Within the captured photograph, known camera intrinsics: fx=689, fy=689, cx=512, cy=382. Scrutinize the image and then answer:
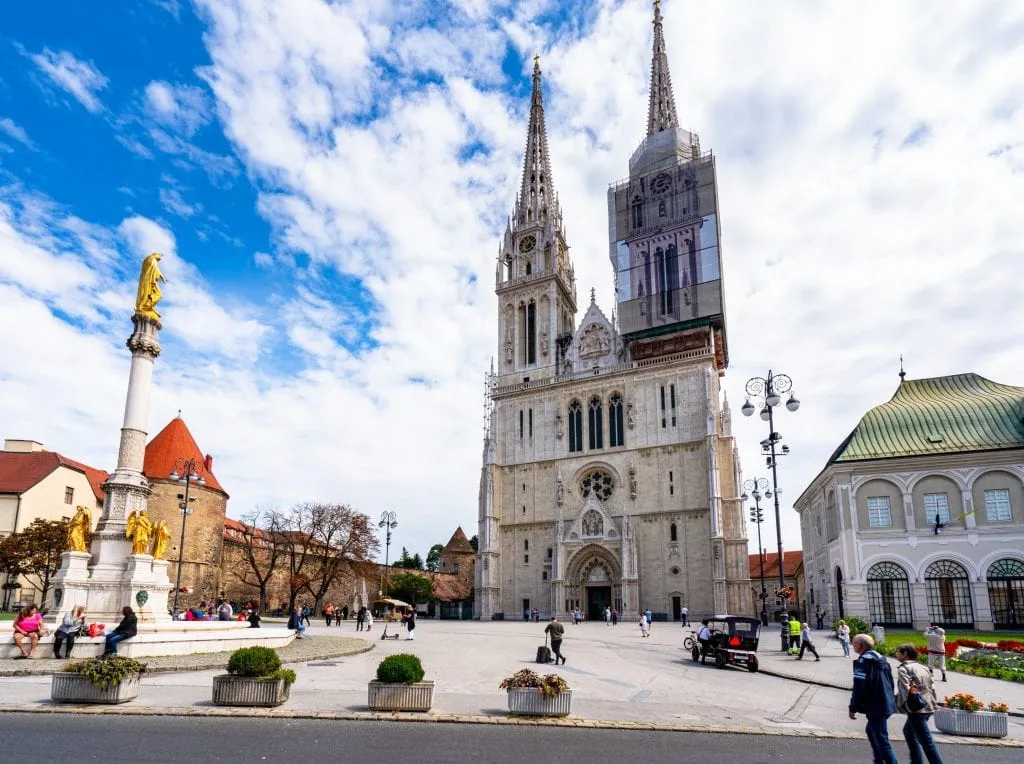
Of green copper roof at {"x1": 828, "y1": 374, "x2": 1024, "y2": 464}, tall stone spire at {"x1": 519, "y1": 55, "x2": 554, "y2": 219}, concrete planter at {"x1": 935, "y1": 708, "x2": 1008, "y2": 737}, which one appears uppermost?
tall stone spire at {"x1": 519, "y1": 55, "x2": 554, "y2": 219}

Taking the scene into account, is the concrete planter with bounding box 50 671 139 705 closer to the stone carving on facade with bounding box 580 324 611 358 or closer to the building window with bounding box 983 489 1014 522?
→ the building window with bounding box 983 489 1014 522

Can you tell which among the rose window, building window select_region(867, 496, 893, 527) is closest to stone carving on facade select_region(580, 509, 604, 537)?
the rose window

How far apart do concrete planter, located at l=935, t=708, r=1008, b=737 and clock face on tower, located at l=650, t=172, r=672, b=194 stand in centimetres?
5670

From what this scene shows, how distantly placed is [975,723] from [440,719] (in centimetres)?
820

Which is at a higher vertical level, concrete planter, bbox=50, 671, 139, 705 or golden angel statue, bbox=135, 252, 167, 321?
golden angel statue, bbox=135, 252, 167, 321

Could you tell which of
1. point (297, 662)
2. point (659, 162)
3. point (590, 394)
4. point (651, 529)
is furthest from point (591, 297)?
point (297, 662)

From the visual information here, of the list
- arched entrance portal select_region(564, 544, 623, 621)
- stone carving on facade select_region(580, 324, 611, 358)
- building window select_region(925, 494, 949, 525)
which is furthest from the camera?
stone carving on facade select_region(580, 324, 611, 358)

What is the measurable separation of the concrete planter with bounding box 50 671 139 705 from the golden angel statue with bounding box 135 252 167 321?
14.5m

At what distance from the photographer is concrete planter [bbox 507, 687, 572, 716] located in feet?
35.5

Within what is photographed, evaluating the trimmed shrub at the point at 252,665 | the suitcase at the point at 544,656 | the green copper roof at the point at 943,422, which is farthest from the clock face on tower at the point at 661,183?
the trimmed shrub at the point at 252,665

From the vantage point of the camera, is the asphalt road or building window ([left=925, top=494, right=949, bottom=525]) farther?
building window ([left=925, top=494, right=949, bottom=525])

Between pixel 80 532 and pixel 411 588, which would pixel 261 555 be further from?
pixel 80 532

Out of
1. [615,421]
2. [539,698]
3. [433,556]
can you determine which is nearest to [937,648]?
[539,698]

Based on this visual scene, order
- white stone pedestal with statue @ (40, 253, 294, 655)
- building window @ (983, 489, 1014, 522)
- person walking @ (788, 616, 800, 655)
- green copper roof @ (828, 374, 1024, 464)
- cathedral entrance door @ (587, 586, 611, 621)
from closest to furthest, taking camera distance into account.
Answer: white stone pedestal with statue @ (40, 253, 294, 655) → person walking @ (788, 616, 800, 655) → building window @ (983, 489, 1014, 522) → green copper roof @ (828, 374, 1024, 464) → cathedral entrance door @ (587, 586, 611, 621)
